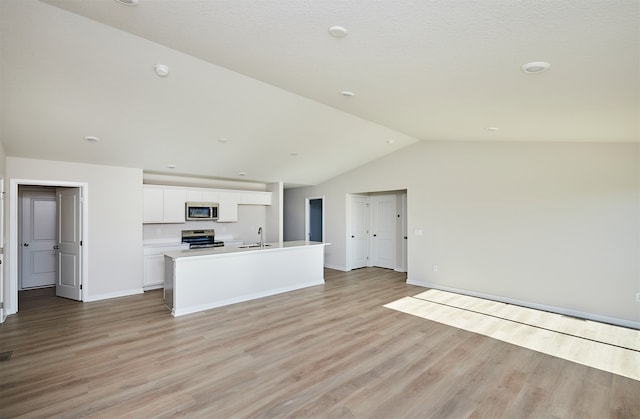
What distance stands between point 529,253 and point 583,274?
686 millimetres

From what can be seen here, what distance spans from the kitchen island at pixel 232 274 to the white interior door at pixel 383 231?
241 centimetres

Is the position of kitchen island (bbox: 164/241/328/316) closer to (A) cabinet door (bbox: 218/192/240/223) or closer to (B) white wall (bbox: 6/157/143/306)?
(B) white wall (bbox: 6/157/143/306)

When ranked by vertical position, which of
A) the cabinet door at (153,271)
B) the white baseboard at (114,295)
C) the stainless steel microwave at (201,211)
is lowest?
the white baseboard at (114,295)

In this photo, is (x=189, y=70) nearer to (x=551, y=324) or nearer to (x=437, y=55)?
(x=437, y=55)

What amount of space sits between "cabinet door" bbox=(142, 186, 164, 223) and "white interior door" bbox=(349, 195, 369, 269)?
435cm

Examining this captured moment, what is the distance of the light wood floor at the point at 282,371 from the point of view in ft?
7.73

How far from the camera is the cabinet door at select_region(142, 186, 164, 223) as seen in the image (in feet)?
19.3

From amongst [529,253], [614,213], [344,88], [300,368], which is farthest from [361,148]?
[300,368]

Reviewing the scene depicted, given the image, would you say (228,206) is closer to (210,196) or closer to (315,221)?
(210,196)

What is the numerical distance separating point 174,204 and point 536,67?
6163 mm

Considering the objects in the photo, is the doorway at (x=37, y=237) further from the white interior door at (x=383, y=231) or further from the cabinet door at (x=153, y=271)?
the white interior door at (x=383, y=231)

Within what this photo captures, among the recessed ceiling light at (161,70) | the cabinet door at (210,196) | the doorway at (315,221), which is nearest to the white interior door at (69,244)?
the cabinet door at (210,196)

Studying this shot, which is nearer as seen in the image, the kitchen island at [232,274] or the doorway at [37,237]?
the kitchen island at [232,274]

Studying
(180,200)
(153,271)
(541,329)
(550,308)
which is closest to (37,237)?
(153,271)
